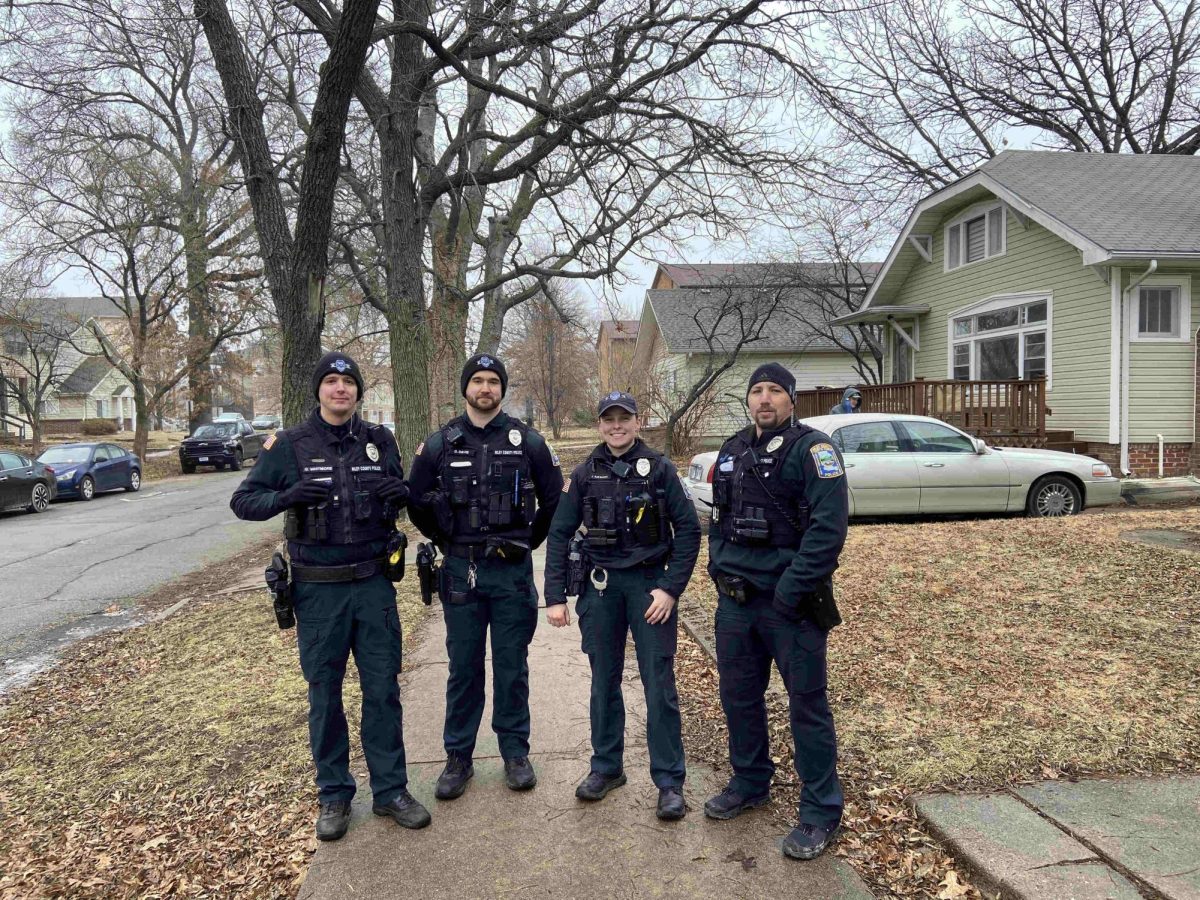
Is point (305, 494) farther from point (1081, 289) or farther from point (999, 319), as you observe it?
point (999, 319)

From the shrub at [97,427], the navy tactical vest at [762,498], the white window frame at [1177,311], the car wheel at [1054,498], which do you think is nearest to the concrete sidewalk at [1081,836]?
the navy tactical vest at [762,498]

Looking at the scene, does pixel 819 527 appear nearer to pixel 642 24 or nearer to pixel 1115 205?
pixel 642 24

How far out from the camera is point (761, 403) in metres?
3.21

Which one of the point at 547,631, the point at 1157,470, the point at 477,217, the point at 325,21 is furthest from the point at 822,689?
the point at 477,217

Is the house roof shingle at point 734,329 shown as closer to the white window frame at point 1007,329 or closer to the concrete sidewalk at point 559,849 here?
the white window frame at point 1007,329

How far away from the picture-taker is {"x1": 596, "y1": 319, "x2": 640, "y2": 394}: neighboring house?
29.5 metres

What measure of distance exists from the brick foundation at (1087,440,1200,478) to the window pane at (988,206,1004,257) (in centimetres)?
479

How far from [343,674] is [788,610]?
1945 millimetres

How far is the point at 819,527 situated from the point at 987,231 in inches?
606

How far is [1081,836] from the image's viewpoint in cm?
292

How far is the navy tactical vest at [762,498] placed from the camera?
314 cm

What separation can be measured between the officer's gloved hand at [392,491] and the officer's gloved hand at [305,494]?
0.75 ft

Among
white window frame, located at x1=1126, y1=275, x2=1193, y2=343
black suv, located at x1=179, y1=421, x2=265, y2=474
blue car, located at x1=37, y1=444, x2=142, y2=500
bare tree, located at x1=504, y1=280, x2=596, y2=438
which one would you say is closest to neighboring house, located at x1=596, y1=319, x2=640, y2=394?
bare tree, located at x1=504, y1=280, x2=596, y2=438

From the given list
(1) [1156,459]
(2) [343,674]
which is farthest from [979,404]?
(2) [343,674]
